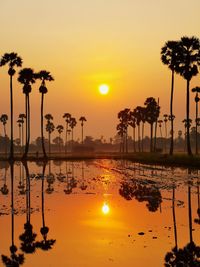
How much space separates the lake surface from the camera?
42.5ft

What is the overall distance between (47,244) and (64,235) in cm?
154

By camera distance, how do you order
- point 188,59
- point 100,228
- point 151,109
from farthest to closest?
point 151,109 → point 188,59 → point 100,228

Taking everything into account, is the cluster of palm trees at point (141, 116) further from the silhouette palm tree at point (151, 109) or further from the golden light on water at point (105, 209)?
the golden light on water at point (105, 209)

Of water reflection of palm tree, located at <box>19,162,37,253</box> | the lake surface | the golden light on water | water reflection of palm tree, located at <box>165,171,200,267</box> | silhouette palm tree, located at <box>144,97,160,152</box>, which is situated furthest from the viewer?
silhouette palm tree, located at <box>144,97,160,152</box>

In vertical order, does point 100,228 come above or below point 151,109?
below

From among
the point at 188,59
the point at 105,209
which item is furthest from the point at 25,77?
the point at 105,209

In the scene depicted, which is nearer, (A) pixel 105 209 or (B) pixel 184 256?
(B) pixel 184 256

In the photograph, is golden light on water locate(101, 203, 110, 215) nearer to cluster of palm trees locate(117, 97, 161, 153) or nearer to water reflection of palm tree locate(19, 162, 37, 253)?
water reflection of palm tree locate(19, 162, 37, 253)

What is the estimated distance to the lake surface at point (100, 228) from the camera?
13.0 metres

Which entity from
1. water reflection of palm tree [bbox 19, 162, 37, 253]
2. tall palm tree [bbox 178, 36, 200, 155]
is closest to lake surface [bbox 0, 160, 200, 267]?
water reflection of palm tree [bbox 19, 162, 37, 253]

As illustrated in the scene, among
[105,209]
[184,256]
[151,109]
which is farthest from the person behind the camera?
[151,109]

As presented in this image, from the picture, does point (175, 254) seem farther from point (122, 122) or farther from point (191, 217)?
point (122, 122)

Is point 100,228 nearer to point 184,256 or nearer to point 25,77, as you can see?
point 184,256

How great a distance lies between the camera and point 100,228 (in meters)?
17.7
